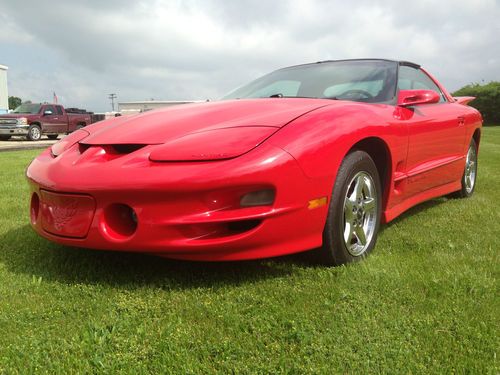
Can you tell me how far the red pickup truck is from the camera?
1839 centimetres

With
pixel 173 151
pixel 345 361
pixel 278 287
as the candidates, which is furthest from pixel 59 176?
pixel 345 361

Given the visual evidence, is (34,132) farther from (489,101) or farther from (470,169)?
(489,101)

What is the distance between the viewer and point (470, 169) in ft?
15.2

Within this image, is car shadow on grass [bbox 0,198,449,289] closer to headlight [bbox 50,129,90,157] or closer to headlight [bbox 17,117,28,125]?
headlight [bbox 50,129,90,157]

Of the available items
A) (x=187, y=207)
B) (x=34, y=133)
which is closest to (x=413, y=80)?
(x=187, y=207)

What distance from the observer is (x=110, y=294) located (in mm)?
2160

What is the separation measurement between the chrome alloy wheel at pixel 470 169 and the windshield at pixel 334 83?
5.00 feet

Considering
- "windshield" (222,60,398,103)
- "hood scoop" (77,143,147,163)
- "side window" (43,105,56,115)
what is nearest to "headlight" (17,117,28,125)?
"side window" (43,105,56,115)

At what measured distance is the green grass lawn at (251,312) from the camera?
1627 millimetres

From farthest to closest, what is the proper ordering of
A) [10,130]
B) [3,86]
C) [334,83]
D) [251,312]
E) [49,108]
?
[3,86]
[49,108]
[10,130]
[334,83]
[251,312]

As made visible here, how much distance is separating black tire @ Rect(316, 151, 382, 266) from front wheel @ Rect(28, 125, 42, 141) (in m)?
18.9

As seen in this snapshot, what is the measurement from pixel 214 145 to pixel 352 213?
2.90 feet

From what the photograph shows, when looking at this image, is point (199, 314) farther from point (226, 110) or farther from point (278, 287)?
point (226, 110)

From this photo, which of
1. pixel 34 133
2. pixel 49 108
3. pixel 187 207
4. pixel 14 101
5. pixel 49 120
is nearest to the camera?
pixel 187 207
